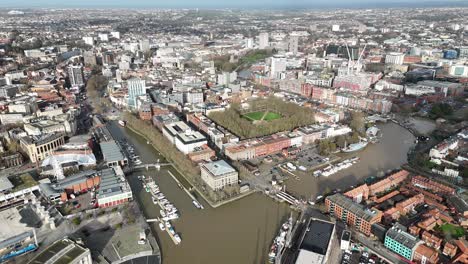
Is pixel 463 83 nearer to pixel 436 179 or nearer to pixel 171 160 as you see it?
pixel 436 179

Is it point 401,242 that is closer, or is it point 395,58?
point 401,242

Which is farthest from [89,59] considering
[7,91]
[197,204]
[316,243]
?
[316,243]

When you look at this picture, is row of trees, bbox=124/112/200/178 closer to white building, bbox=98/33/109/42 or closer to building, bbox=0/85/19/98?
building, bbox=0/85/19/98

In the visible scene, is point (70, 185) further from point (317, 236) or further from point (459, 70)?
point (459, 70)

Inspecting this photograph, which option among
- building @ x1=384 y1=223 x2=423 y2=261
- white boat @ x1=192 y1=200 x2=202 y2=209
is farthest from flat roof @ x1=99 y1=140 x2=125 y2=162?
building @ x1=384 y1=223 x2=423 y2=261

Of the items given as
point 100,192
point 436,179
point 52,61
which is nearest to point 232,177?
point 100,192
